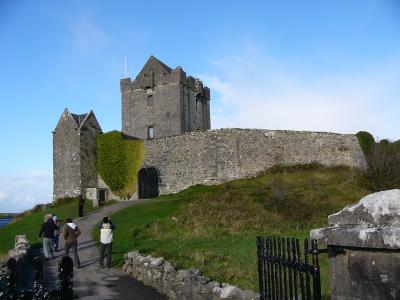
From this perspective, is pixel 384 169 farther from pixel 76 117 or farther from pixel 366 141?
pixel 76 117

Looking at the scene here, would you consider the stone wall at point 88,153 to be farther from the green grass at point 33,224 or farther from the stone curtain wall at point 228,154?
the stone curtain wall at point 228,154

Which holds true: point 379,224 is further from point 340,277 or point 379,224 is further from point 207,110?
point 207,110

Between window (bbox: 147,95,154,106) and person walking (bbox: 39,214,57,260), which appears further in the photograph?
Result: window (bbox: 147,95,154,106)

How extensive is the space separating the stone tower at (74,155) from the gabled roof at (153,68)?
36.2 feet

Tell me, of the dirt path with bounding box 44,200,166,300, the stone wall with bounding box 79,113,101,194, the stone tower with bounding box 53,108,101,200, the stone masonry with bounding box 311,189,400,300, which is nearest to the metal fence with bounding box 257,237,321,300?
the stone masonry with bounding box 311,189,400,300

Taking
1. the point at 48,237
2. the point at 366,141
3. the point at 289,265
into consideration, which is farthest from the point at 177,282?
the point at 366,141

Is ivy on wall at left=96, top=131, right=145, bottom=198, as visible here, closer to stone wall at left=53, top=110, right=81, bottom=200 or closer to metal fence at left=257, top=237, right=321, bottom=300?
stone wall at left=53, top=110, right=81, bottom=200

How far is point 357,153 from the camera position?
43.3 meters

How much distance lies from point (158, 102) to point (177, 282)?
39.6 m

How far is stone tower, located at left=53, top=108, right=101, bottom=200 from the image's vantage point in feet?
129

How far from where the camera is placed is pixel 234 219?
972 inches

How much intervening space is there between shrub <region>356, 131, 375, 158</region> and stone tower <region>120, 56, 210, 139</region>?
18756 mm

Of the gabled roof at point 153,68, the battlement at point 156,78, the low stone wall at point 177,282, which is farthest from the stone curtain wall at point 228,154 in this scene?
the low stone wall at point 177,282

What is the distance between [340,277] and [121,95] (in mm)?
48677
